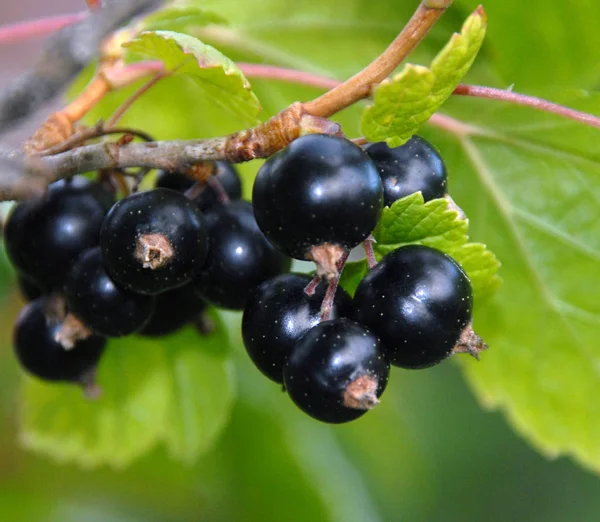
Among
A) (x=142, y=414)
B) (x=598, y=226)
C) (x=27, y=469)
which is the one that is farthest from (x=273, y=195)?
(x=27, y=469)

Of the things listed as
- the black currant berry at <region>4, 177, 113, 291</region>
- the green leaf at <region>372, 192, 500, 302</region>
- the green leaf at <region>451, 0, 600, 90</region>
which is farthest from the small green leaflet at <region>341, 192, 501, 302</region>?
the green leaf at <region>451, 0, 600, 90</region>

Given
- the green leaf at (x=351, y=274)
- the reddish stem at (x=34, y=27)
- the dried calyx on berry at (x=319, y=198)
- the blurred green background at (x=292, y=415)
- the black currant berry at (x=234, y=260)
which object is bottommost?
the blurred green background at (x=292, y=415)

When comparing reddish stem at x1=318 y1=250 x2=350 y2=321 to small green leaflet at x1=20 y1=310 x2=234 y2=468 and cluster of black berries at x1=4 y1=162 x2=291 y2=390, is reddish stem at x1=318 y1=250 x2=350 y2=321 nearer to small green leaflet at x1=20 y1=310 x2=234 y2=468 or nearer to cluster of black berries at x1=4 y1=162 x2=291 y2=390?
cluster of black berries at x1=4 y1=162 x2=291 y2=390

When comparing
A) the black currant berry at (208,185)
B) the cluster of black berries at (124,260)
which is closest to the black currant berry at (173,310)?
the cluster of black berries at (124,260)

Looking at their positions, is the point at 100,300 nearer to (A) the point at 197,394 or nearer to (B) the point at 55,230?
(B) the point at 55,230

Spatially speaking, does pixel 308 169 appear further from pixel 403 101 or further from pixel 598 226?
pixel 598 226

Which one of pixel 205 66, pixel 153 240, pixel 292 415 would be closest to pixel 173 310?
pixel 153 240

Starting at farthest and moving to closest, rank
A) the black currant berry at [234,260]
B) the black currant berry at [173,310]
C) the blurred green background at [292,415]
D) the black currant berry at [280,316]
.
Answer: the blurred green background at [292,415] → the black currant berry at [173,310] → the black currant berry at [234,260] → the black currant berry at [280,316]

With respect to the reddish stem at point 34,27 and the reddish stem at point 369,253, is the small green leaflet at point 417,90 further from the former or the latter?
the reddish stem at point 34,27
